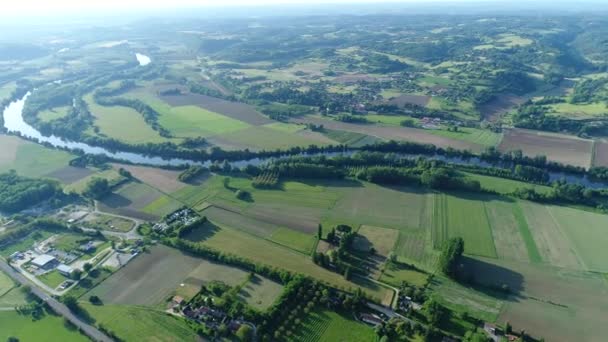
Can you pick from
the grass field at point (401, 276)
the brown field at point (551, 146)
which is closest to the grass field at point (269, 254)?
the grass field at point (401, 276)

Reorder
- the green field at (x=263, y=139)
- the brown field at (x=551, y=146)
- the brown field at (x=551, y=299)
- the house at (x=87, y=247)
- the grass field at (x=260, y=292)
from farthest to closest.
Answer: the green field at (x=263, y=139), the brown field at (x=551, y=146), the house at (x=87, y=247), the grass field at (x=260, y=292), the brown field at (x=551, y=299)

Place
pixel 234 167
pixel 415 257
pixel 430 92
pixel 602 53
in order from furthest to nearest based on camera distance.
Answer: pixel 602 53 < pixel 430 92 < pixel 234 167 < pixel 415 257

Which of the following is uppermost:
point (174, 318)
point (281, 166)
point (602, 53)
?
point (602, 53)

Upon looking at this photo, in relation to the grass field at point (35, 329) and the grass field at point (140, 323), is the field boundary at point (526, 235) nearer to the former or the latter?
the grass field at point (140, 323)

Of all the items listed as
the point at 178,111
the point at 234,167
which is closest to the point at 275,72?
the point at 178,111

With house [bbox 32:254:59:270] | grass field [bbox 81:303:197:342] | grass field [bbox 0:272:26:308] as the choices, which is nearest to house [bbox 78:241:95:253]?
house [bbox 32:254:59:270]

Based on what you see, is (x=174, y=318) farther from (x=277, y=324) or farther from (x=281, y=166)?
(x=281, y=166)
